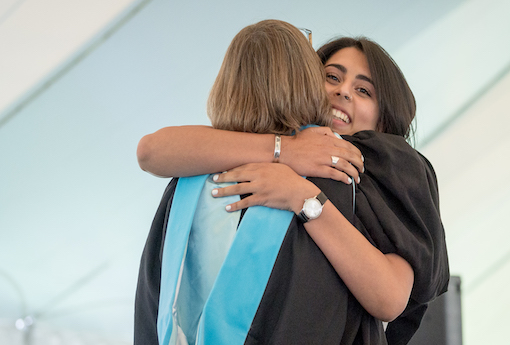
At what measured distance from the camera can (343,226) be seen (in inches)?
42.9

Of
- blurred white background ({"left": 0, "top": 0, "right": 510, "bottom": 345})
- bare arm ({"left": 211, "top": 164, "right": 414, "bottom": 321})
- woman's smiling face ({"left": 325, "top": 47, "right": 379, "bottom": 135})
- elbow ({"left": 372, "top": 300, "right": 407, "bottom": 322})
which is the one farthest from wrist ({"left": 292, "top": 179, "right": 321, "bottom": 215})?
blurred white background ({"left": 0, "top": 0, "right": 510, "bottom": 345})

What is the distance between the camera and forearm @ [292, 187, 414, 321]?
3.51 feet

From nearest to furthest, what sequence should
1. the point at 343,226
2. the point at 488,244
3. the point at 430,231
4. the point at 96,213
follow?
the point at 343,226
the point at 430,231
the point at 488,244
the point at 96,213

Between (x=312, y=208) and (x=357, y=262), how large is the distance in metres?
0.15

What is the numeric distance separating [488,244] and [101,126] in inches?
96.8

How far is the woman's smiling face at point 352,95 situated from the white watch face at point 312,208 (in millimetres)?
586

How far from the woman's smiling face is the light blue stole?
0.59 m

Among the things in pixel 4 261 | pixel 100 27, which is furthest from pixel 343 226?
pixel 4 261

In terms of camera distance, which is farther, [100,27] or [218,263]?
[100,27]

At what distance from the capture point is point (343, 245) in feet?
3.51

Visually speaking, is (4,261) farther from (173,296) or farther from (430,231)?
(430,231)

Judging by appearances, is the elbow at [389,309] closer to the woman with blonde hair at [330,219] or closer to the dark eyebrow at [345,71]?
the woman with blonde hair at [330,219]

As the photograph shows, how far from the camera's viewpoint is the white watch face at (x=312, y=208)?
1.07 m

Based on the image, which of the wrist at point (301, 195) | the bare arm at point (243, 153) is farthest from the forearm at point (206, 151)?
the wrist at point (301, 195)
